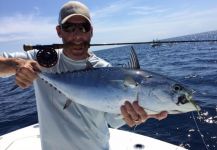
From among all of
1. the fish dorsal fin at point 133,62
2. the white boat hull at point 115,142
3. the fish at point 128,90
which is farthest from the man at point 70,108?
the white boat hull at point 115,142

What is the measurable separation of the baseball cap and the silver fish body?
2.44 feet

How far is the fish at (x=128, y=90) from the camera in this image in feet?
7.78

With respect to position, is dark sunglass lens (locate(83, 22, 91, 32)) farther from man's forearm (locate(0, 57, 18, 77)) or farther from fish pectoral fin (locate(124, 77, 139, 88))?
fish pectoral fin (locate(124, 77, 139, 88))

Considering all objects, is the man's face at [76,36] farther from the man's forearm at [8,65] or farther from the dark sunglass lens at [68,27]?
the man's forearm at [8,65]

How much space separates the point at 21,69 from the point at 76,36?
74cm

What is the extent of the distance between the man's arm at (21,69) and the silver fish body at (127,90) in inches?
13.4

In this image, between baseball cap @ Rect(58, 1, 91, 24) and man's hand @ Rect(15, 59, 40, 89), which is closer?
man's hand @ Rect(15, 59, 40, 89)

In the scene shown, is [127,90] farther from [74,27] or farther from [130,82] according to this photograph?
[74,27]

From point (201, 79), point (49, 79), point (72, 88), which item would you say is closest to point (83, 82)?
point (72, 88)

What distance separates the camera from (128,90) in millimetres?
2463

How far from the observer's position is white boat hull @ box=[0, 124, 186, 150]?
4.79m

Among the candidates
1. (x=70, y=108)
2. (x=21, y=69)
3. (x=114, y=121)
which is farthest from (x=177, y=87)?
(x=21, y=69)

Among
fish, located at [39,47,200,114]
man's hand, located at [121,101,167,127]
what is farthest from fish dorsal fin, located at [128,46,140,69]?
man's hand, located at [121,101,167,127]

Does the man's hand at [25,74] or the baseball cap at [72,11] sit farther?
the baseball cap at [72,11]
